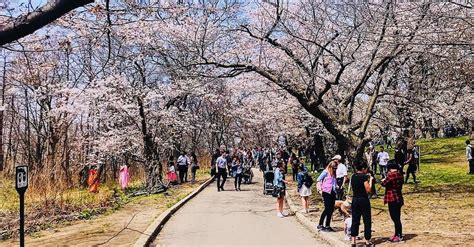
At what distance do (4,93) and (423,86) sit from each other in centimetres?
2493

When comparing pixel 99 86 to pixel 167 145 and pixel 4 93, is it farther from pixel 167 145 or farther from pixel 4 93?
pixel 4 93

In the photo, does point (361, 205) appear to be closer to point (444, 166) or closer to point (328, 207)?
point (328, 207)

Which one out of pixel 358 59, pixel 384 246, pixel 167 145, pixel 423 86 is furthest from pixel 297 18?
pixel 167 145

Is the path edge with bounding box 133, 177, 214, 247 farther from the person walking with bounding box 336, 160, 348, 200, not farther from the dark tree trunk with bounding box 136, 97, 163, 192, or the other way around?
the person walking with bounding box 336, 160, 348, 200

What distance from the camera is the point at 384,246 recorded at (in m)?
8.66

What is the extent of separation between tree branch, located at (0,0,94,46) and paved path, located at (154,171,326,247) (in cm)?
532

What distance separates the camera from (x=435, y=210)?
13.2 meters

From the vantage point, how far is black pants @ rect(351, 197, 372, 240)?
335 inches

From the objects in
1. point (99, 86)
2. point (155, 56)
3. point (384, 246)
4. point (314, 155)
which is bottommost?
point (384, 246)

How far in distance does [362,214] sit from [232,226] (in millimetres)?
4056

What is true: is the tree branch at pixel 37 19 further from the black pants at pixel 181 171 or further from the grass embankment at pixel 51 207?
the black pants at pixel 181 171

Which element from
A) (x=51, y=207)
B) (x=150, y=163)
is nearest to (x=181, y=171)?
(x=150, y=163)

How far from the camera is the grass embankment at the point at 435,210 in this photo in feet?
31.0

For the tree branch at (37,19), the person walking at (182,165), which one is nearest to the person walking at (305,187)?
the tree branch at (37,19)
